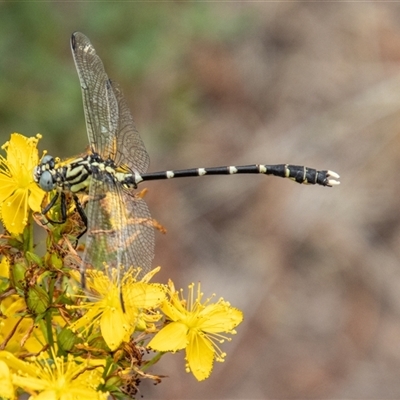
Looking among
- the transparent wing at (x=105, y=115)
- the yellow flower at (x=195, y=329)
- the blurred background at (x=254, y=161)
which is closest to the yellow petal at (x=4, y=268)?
the yellow flower at (x=195, y=329)

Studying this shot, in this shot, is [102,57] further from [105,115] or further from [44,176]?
[44,176]

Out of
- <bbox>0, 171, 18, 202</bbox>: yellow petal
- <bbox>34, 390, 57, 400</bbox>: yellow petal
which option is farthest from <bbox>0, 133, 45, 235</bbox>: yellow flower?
<bbox>34, 390, 57, 400</bbox>: yellow petal

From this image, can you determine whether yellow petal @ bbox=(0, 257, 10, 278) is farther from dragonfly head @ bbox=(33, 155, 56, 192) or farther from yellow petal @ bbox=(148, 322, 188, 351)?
yellow petal @ bbox=(148, 322, 188, 351)

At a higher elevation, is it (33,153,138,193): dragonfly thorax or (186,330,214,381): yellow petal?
(33,153,138,193): dragonfly thorax

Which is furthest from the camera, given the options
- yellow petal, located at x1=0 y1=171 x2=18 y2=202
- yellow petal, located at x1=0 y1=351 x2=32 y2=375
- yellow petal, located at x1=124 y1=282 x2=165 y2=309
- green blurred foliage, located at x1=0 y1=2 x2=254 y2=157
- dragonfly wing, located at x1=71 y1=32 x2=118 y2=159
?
green blurred foliage, located at x1=0 y1=2 x2=254 y2=157

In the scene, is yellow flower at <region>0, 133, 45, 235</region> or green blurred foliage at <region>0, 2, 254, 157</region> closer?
yellow flower at <region>0, 133, 45, 235</region>

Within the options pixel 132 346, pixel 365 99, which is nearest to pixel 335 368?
pixel 365 99
